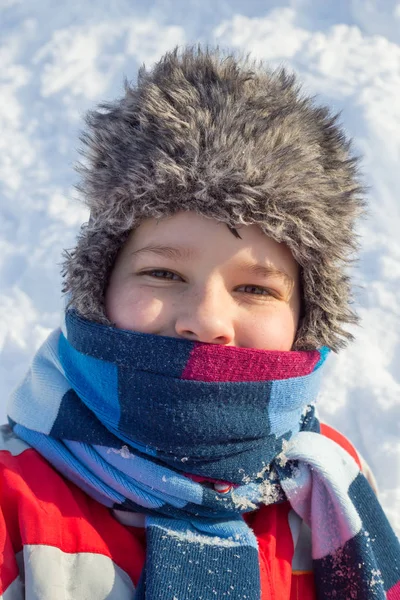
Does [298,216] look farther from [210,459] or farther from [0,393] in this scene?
[0,393]

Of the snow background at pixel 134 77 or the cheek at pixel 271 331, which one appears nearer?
the cheek at pixel 271 331

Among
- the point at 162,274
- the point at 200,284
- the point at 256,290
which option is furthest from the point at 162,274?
the point at 256,290

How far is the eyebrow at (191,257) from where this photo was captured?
142cm

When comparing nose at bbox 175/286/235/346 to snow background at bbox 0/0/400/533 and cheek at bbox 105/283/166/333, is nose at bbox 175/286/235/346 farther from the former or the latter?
snow background at bbox 0/0/400/533

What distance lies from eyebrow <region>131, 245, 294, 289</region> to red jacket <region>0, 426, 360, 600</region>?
0.55 m

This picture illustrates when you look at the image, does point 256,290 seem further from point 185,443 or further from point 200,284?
point 185,443

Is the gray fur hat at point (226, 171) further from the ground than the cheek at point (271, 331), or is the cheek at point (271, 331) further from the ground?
the gray fur hat at point (226, 171)

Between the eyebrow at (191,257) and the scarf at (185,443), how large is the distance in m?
0.19

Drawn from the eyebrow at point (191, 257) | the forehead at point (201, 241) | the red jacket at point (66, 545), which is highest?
the forehead at point (201, 241)

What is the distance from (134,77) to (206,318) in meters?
2.63

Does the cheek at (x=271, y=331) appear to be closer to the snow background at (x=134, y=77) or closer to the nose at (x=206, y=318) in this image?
the nose at (x=206, y=318)

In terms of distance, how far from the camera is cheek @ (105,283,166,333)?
143 cm

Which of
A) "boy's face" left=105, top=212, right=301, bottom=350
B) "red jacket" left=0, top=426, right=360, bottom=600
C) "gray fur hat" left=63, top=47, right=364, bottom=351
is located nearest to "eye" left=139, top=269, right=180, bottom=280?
"boy's face" left=105, top=212, right=301, bottom=350

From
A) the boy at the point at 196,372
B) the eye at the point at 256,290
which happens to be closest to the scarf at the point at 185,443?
the boy at the point at 196,372
